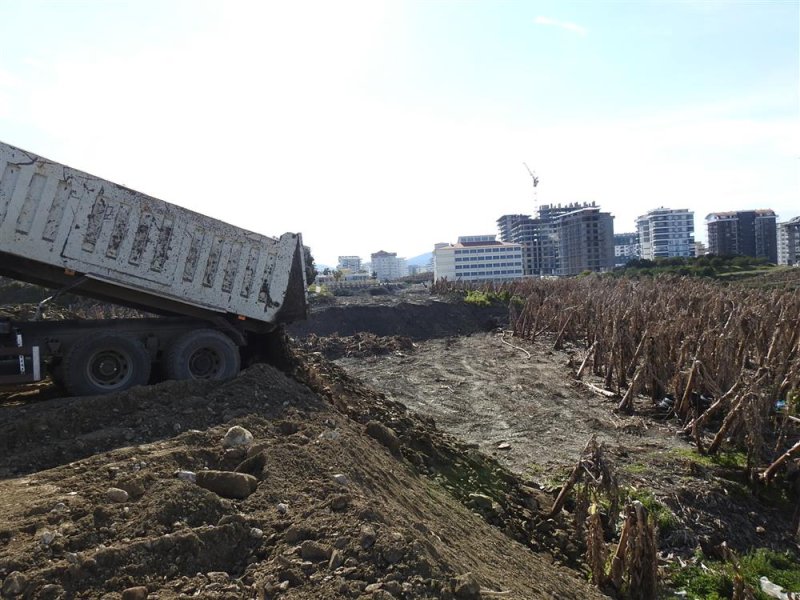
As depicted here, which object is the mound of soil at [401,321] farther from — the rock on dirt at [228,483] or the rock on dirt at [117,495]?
the rock on dirt at [117,495]

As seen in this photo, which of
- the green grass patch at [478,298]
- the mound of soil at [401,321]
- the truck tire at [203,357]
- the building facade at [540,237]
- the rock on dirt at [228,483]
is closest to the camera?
the rock on dirt at [228,483]

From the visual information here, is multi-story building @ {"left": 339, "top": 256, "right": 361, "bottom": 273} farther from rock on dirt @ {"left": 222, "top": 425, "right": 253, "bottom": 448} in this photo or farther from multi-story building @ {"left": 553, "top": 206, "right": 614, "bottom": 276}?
rock on dirt @ {"left": 222, "top": 425, "right": 253, "bottom": 448}

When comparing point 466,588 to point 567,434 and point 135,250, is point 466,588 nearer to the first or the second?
point 135,250

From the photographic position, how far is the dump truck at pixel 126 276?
7516mm

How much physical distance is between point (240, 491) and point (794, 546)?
6.60 meters

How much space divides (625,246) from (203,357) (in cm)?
12944

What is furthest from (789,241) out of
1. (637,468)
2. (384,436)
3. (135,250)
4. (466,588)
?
(466,588)

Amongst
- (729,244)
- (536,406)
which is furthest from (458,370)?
(729,244)

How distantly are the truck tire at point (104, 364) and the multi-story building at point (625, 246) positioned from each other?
107831 mm

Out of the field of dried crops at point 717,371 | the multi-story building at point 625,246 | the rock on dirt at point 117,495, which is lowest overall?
the rock on dirt at point 117,495

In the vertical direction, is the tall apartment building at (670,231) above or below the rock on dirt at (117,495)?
above

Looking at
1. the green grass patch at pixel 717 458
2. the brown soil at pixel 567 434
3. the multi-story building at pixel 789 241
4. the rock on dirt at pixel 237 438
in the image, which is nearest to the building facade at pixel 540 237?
the multi-story building at pixel 789 241

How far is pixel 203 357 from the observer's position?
880cm

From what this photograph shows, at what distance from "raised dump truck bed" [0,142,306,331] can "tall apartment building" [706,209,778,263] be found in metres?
71.7
